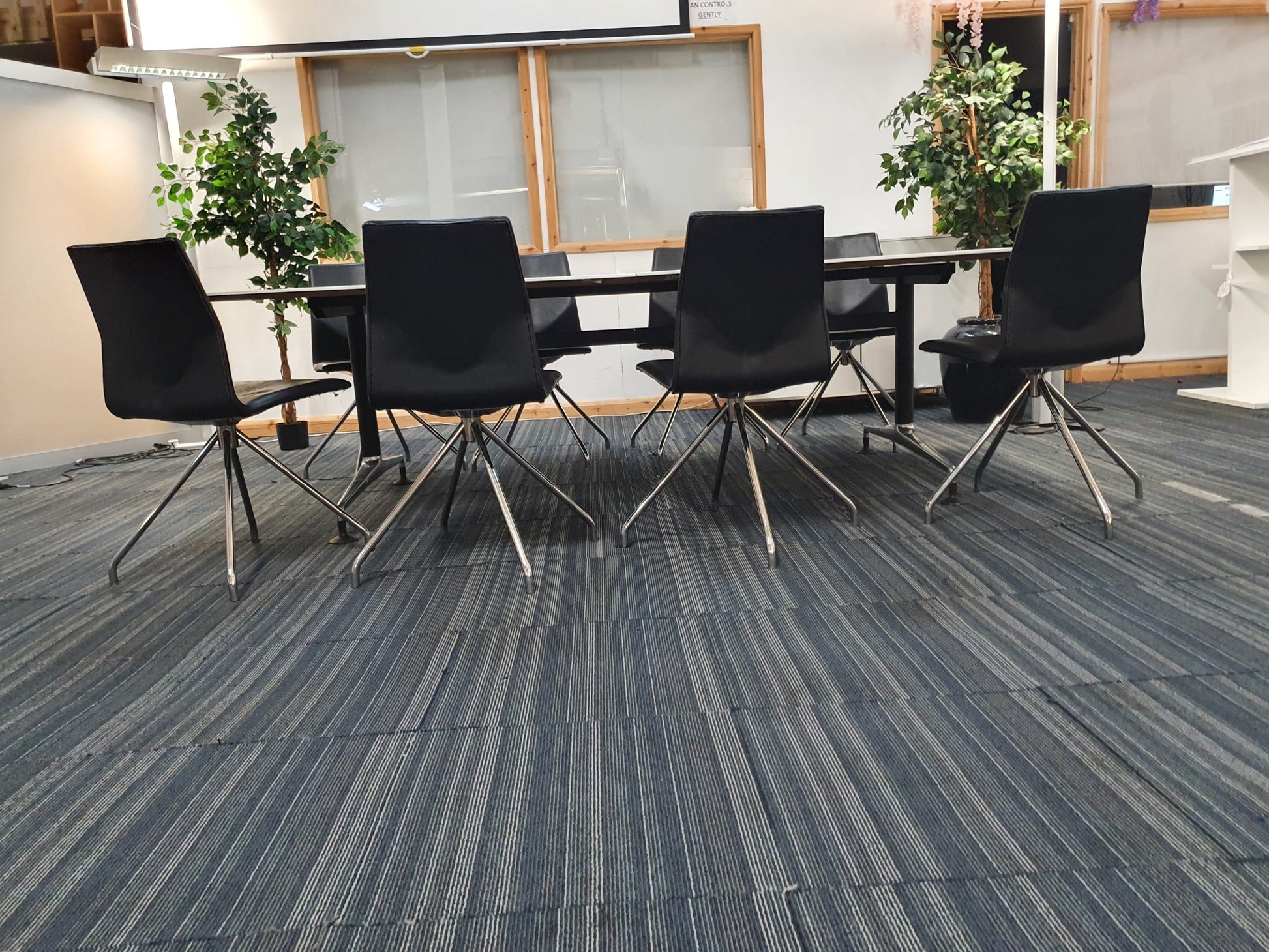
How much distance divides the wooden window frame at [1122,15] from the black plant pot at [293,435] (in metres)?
4.85

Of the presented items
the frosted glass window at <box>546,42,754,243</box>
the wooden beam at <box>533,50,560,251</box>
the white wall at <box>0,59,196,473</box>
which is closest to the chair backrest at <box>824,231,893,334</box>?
the frosted glass window at <box>546,42,754,243</box>

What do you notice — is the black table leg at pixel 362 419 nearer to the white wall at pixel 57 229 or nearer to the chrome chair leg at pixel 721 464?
the chrome chair leg at pixel 721 464

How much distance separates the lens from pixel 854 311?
3.95m

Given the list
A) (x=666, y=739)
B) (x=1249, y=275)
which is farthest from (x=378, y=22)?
(x=1249, y=275)

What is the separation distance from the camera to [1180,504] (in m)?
2.57

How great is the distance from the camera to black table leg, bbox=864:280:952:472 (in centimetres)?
325

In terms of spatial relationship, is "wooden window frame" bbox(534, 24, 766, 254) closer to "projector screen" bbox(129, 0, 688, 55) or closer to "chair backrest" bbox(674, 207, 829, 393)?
"projector screen" bbox(129, 0, 688, 55)

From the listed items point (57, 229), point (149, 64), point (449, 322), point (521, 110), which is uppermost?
point (149, 64)

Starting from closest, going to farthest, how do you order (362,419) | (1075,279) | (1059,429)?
1. (1075,279)
2. (1059,429)
3. (362,419)

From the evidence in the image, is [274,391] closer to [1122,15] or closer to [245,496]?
[245,496]

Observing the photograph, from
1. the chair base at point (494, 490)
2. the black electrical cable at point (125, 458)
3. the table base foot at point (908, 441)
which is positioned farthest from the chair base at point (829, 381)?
the black electrical cable at point (125, 458)

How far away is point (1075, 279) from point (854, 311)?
1.67 meters

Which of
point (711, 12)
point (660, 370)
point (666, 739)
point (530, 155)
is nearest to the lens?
point (666, 739)

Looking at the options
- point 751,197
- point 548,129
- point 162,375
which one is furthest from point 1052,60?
point 162,375
